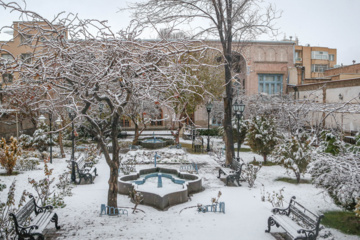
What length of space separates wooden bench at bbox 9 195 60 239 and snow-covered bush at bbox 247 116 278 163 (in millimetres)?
11261

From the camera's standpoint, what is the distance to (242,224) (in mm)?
7898

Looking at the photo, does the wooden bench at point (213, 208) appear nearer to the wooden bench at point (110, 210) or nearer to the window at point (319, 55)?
the wooden bench at point (110, 210)

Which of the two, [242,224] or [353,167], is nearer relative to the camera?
[353,167]

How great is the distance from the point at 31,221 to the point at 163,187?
5.43 metres

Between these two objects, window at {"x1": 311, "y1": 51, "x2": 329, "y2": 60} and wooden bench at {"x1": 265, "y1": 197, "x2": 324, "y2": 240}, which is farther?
window at {"x1": 311, "y1": 51, "x2": 329, "y2": 60}

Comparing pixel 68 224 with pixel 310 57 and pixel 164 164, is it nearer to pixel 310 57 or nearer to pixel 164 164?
pixel 164 164

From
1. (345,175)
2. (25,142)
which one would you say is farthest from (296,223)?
(25,142)

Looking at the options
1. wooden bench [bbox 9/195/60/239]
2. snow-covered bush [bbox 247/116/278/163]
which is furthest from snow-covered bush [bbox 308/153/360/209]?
snow-covered bush [bbox 247/116/278/163]

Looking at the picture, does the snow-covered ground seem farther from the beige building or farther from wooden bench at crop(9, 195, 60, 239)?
the beige building

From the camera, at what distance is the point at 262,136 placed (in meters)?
16.0

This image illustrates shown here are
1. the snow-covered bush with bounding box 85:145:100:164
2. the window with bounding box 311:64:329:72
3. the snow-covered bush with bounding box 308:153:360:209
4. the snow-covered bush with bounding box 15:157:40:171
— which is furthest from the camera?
the window with bounding box 311:64:329:72

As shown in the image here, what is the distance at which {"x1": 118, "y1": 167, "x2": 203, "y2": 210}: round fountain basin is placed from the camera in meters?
9.33

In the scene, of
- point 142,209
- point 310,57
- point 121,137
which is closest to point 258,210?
point 142,209

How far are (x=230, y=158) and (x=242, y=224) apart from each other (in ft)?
23.9
